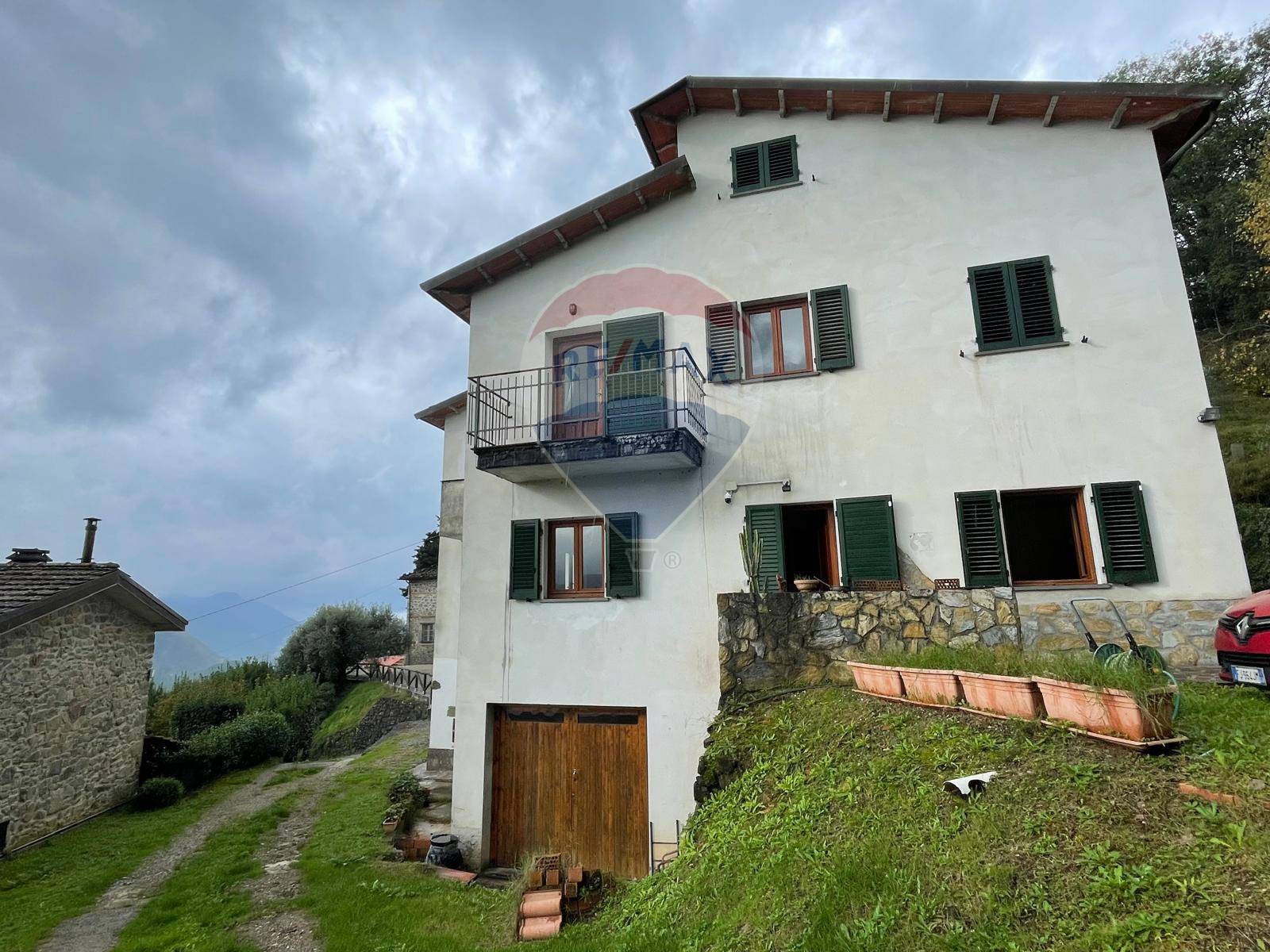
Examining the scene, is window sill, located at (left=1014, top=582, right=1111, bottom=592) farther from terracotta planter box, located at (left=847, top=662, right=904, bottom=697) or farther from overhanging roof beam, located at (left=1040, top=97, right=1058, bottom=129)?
overhanging roof beam, located at (left=1040, top=97, right=1058, bottom=129)

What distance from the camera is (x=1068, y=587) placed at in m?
8.38

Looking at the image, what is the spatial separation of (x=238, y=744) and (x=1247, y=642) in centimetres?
2009

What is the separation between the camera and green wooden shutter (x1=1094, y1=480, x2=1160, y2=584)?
26.7 ft

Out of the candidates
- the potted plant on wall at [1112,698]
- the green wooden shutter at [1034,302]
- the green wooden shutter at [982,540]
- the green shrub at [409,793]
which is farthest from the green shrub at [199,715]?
the green wooden shutter at [1034,302]

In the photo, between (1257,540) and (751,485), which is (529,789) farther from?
(1257,540)

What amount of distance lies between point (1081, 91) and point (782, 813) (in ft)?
33.5

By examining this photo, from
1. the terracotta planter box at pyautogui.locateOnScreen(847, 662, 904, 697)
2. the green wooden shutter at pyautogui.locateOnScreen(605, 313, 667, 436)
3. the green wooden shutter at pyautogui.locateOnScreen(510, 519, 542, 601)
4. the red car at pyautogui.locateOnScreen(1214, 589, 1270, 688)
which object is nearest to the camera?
the red car at pyautogui.locateOnScreen(1214, 589, 1270, 688)

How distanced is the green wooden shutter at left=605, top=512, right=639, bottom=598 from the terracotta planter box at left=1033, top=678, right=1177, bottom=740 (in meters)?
5.71

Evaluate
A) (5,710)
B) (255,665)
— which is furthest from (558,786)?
(255,665)

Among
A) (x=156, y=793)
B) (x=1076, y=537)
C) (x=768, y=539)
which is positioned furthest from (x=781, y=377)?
(x=156, y=793)

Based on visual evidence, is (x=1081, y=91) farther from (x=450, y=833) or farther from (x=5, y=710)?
(x=5, y=710)

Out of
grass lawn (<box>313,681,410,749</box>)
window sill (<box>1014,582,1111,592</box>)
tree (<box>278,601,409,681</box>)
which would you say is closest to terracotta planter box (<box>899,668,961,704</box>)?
Result: window sill (<box>1014,582,1111,592</box>)

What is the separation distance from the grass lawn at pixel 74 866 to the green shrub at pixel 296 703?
32.1 ft

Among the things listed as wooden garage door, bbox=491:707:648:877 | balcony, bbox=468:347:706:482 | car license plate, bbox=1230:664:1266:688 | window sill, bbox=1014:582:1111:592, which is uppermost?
balcony, bbox=468:347:706:482
